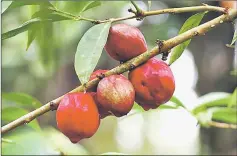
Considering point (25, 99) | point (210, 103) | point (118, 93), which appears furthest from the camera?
point (210, 103)

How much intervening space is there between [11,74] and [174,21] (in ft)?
3.14

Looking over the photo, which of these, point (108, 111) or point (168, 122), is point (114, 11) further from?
point (108, 111)

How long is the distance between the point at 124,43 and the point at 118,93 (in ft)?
0.29

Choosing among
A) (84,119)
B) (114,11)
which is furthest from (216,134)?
(84,119)

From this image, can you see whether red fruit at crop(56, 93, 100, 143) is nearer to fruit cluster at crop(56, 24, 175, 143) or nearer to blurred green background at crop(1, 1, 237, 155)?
fruit cluster at crop(56, 24, 175, 143)

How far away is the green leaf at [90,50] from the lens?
2.26 ft

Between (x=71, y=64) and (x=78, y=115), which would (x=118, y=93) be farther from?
(x=71, y=64)

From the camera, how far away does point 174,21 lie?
8.15ft

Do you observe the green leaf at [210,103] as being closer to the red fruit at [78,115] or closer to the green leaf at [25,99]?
the green leaf at [25,99]

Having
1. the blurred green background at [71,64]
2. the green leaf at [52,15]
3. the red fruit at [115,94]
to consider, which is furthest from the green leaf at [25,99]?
the red fruit at [115,94]

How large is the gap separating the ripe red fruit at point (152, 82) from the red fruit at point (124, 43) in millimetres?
28

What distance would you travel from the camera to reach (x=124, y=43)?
Result: 2.46ft

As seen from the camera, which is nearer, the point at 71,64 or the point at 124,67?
the point at 124,67

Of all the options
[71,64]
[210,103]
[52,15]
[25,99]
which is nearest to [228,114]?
[210,103]
